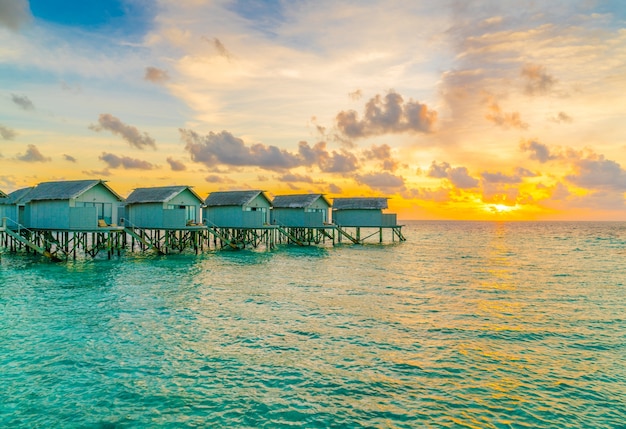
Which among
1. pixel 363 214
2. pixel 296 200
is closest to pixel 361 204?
pixel 363 214

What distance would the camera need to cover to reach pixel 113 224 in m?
35.5

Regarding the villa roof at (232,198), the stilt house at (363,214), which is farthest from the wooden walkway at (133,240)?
the stilt house at (363,214)

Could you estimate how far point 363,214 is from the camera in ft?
194

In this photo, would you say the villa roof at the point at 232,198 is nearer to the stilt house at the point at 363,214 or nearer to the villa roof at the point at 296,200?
the villa roof at the point at 296,200

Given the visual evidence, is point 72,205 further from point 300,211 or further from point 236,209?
point 300,211

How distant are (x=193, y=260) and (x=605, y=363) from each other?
31609 mm

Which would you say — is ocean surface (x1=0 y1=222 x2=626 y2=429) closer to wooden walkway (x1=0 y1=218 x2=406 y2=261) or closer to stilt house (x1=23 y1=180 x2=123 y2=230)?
stilt house (x1=23 y1=180 x2=123 y2=230)

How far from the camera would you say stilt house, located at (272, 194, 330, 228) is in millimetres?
53906

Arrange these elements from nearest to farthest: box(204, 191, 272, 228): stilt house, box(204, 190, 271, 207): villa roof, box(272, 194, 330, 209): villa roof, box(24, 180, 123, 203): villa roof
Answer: box(24, 180, 123, 203): villa roof < box(204, 191, 272, 228): stilt house < box(204, 190, 271, 207): villa roof < box(272, 194, 330, 209): villa roof

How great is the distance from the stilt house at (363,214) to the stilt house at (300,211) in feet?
10.4

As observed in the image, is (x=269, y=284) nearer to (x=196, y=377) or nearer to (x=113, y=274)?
(x=113, y=274)

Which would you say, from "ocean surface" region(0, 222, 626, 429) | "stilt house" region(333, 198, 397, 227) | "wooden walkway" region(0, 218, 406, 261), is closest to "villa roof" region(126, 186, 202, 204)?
"wooden walkway" region(0, 218, 406, 261)

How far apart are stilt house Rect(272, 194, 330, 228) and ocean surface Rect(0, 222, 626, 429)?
90.8ft

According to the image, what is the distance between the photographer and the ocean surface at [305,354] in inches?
377
